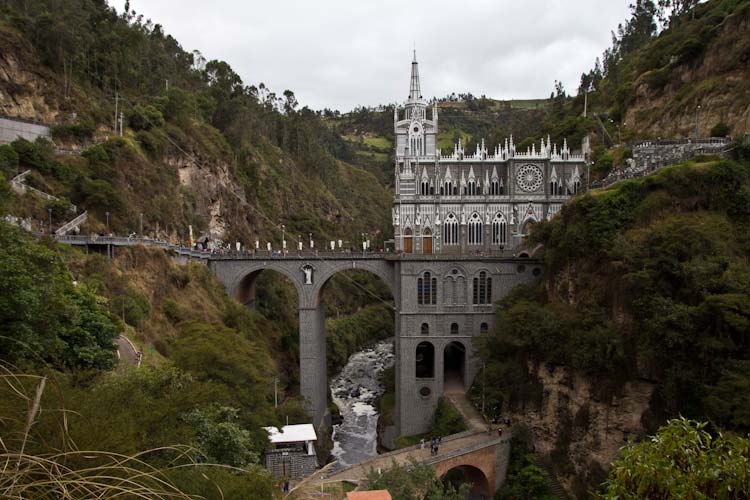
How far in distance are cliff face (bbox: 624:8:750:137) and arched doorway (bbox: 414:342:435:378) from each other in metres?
30.8

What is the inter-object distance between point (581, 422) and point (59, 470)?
3127 centimetres

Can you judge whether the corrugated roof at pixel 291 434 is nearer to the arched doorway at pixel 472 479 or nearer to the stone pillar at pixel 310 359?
the arched doorway at pixel 472 479

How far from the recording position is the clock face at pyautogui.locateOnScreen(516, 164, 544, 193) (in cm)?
4838

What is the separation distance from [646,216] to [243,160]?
169 ft

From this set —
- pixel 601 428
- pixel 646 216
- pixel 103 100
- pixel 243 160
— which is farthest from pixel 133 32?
pixel 601 428

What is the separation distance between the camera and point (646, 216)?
32875 mm

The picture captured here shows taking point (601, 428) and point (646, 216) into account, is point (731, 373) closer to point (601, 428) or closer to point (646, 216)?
point (601, 428)

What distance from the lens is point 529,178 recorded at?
4844cm

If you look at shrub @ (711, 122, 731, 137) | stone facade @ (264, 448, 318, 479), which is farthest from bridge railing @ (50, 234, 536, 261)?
shrub @ (711, 122, 731, 137)

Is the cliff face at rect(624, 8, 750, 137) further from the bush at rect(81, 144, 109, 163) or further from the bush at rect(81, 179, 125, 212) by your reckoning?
the bush at rect(81, 144, 109, 163)

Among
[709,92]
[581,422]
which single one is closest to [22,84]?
[581,422]

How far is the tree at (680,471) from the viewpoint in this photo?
10.0 m

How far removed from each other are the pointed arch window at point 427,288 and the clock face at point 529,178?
1276 cm

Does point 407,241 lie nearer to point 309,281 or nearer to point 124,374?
point 309,281
